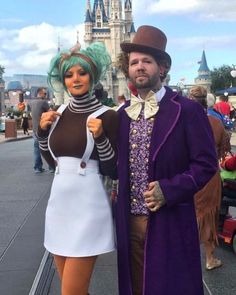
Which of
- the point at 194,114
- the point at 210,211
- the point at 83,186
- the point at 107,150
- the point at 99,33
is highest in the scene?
the point at 99,33

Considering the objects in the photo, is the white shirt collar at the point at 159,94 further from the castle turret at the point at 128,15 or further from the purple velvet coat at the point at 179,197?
the castle turret at the point at 128,15

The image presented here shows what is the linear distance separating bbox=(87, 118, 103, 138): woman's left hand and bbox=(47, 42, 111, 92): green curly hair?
246 mm

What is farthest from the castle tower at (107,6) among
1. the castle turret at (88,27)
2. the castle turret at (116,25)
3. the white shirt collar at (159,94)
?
the white shirt collar at (159,94)

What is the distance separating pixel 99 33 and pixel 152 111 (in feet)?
473

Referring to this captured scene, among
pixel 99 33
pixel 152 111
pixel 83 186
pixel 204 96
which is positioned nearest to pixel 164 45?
pixel 152 111

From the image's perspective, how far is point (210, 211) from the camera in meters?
4.86

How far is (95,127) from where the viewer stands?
2742 millimetres

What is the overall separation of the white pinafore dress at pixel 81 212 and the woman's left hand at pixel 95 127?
2.4 inches

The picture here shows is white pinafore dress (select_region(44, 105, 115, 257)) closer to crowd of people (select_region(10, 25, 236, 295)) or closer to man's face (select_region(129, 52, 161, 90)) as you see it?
crowd of people (select_region(10, 25, 236, 295))

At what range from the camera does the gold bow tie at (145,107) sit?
9.00ft

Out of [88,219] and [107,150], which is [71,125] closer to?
[107,150]

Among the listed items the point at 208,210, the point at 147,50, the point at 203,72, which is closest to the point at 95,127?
the point at 147,50

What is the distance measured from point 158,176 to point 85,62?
0.75 meters

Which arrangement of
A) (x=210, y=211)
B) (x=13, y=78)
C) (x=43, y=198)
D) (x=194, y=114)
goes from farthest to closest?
1. (x=13, y=78)
2. (x=43, y=198)
3. (x=210, y=211)
4. (x=194, y=114)
